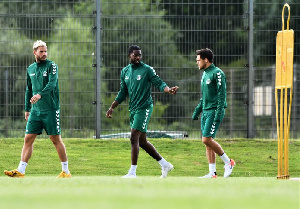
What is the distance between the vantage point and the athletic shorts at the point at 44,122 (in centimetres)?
1234

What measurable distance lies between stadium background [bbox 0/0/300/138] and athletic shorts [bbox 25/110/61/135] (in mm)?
5601

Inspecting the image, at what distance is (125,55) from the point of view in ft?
59.4

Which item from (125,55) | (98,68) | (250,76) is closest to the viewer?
(125,55)

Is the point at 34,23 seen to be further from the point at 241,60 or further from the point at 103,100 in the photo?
the point at 241,60

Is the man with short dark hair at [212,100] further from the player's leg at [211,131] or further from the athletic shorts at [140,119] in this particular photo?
the athletic shorts at [140,119]

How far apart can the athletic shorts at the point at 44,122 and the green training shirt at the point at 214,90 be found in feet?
7.17

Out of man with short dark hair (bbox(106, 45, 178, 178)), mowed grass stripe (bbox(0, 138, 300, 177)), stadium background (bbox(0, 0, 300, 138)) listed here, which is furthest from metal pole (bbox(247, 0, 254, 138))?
man with short dark hair (bbox(106, 45, 178, 178))

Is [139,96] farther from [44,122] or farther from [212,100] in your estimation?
[44,122]

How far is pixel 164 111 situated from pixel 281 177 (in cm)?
668

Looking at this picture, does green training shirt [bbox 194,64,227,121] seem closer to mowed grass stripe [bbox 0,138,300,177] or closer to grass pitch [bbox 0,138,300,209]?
grass pitch [bbox 0,138,300,209]

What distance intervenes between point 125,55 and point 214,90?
18.8ft

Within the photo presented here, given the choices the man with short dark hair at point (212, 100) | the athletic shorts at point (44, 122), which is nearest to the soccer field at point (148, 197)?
the athletic shorts at point (44, 122)

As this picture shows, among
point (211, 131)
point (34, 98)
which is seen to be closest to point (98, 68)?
point (211, 131)

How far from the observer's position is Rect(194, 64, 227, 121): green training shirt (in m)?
12.5
